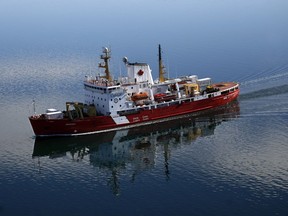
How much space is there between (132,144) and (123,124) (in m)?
4.52

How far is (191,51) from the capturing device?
3836 inches

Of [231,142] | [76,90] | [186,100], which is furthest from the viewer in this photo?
[76,90]

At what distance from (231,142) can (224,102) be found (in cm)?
1456

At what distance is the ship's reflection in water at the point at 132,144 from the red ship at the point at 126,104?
103 centimetres

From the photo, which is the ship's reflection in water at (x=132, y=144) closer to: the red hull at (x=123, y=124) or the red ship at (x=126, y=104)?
the red hull at (x=123, y=124)

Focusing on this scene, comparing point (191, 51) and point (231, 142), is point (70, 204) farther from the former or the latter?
point (191, 51)

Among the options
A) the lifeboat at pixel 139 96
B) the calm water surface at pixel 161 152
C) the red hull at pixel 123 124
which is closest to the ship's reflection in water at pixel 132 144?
the calm water surface at pixel 161 152

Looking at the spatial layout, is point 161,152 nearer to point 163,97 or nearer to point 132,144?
point 132,144

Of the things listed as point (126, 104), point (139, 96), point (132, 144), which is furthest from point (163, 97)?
point (132, 144)

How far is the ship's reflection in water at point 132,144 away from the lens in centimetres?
4400

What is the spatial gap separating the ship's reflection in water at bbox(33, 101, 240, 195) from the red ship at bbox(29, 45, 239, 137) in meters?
1.03

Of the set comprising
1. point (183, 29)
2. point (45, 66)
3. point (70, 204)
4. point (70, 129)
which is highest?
point (183, 29)

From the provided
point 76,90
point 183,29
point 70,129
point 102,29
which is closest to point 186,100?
point 70,129

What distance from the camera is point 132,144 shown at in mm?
49562
